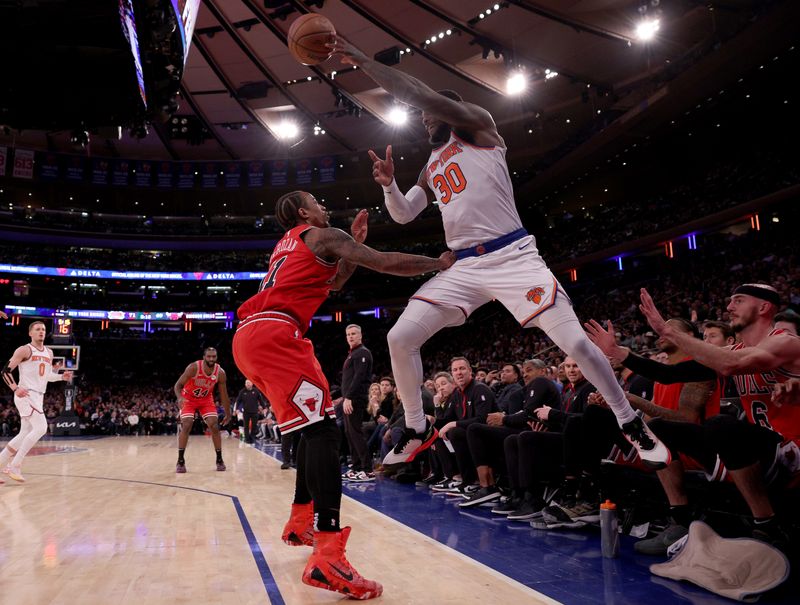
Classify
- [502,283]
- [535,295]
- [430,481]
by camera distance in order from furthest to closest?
[430,481] < [502,283] < [535,295]

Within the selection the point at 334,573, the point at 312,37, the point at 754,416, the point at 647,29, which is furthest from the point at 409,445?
the point at 647,29

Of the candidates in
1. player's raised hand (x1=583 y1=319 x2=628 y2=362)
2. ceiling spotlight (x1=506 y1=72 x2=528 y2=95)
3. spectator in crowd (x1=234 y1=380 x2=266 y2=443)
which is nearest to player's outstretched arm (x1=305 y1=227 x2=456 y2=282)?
player's raised hand (x1=583 y1=319 x2=628 y2=362)

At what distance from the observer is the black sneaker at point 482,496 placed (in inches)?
221

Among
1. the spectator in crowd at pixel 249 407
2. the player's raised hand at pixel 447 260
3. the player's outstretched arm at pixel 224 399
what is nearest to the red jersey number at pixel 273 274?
the player's raised hand at pixel 447 260

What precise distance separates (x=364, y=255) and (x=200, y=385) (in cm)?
693

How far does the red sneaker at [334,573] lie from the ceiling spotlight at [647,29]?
19804mm

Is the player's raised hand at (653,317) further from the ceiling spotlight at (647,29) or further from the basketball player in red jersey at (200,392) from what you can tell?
the ceiling spotlight at (647,29)

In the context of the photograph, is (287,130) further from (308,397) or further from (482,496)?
(308,397)

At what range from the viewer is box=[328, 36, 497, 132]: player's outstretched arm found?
3.58m

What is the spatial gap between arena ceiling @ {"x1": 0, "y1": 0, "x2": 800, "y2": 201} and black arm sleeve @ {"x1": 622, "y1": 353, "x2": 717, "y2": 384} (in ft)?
52.8

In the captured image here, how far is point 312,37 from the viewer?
4.07 meters

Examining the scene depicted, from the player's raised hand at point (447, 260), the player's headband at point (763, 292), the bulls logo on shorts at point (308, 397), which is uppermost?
the player's raised hand at point (447, 260)

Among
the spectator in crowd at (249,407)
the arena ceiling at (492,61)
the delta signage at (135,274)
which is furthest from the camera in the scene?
the delta signage at (135,274)

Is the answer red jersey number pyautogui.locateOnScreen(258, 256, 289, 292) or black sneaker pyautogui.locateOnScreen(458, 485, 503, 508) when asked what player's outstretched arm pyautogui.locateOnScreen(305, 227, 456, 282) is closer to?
red jersey number pyautogui.locateOnScreen(258, 256, 289, 292)
